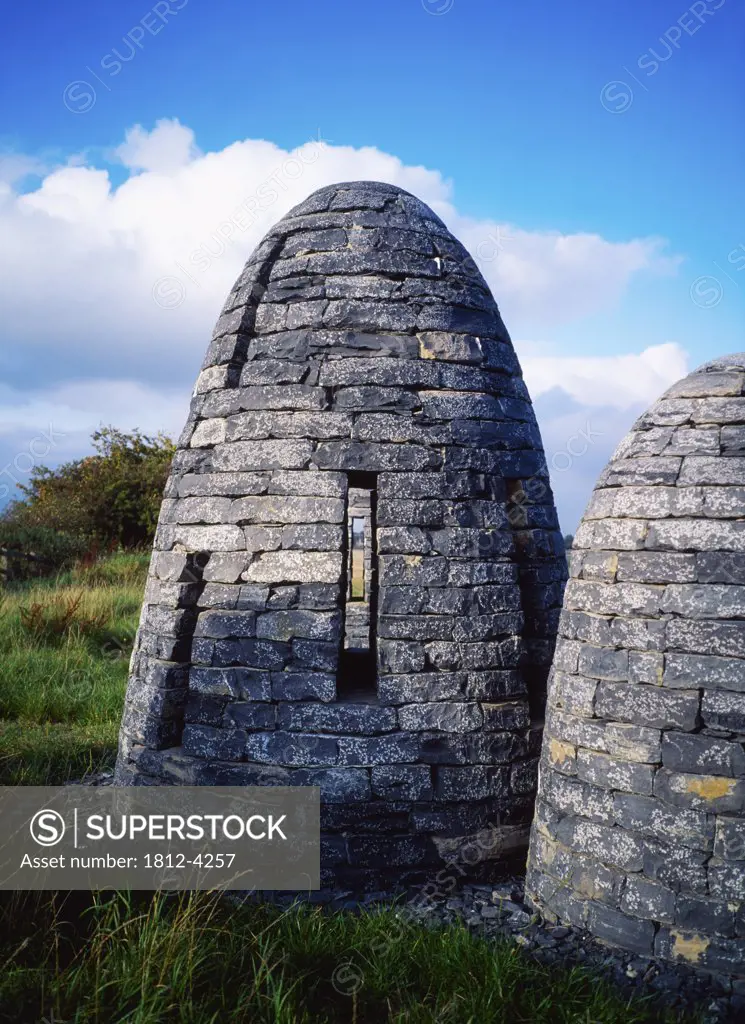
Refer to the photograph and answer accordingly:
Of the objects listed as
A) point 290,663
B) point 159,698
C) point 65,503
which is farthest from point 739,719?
point 65,503

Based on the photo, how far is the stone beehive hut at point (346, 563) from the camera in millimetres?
4461

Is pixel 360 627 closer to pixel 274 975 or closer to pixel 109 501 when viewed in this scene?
pixel 274 975

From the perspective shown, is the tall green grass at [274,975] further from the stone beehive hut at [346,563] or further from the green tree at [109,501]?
the green tree at [109,501]

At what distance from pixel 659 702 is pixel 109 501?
1578 cm

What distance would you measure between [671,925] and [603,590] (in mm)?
1556

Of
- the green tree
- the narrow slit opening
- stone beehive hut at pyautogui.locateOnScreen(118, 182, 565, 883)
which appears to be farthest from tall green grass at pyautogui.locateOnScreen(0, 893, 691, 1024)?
Answer: the green tree

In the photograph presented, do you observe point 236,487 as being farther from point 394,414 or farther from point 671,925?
point 671,925

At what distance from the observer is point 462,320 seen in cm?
499
